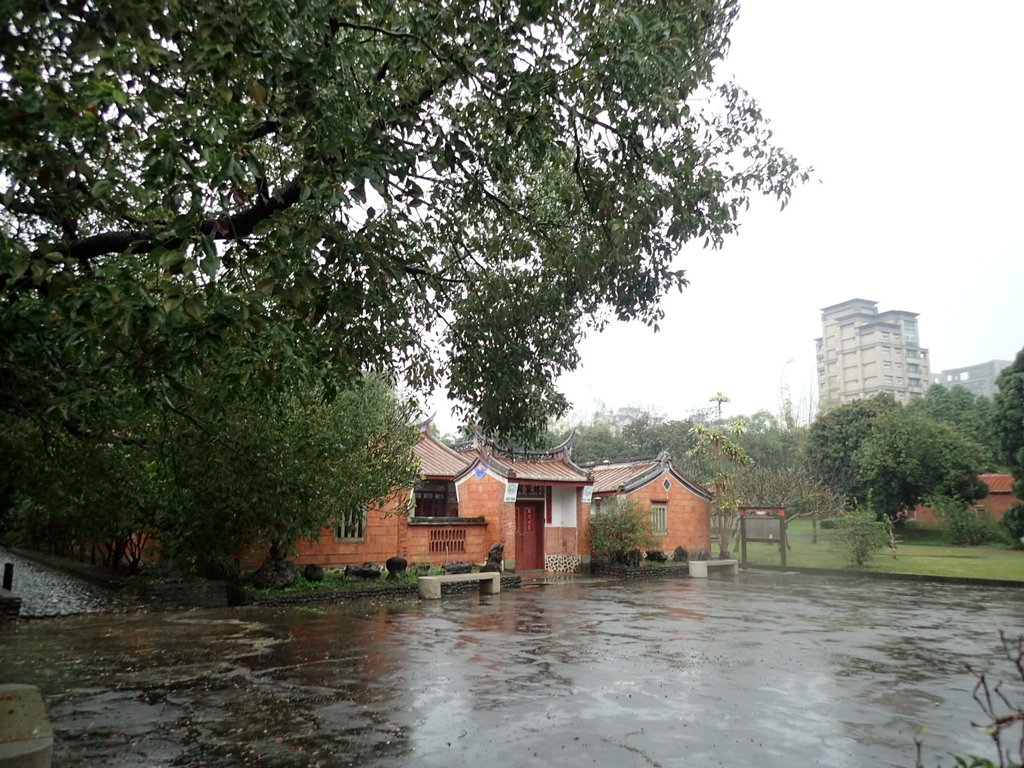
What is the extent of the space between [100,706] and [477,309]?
517cm

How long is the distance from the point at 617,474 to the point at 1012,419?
1581 cm

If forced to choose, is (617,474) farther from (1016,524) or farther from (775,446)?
(775,446)

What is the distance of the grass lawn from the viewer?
898 inches

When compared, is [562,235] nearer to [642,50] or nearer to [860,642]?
[642,50]

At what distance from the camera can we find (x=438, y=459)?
25.2m

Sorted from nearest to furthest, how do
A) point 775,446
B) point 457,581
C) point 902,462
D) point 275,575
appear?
point 275,575 < point 457,581 < point 902,462 < point 775,446

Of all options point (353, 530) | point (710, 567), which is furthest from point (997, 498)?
point (353, 530)

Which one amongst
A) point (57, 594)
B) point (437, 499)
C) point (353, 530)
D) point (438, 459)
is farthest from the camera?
point (437, 499)

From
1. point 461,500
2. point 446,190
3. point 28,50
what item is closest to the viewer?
point 28,50

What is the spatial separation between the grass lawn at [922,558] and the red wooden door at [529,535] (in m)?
7.94

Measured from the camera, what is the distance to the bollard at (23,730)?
13.4ft

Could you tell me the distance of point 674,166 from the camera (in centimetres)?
724

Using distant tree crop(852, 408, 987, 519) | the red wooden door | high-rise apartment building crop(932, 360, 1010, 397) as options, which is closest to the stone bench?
the red wooden door

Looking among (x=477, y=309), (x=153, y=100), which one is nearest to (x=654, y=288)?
(x=477, y=309)
